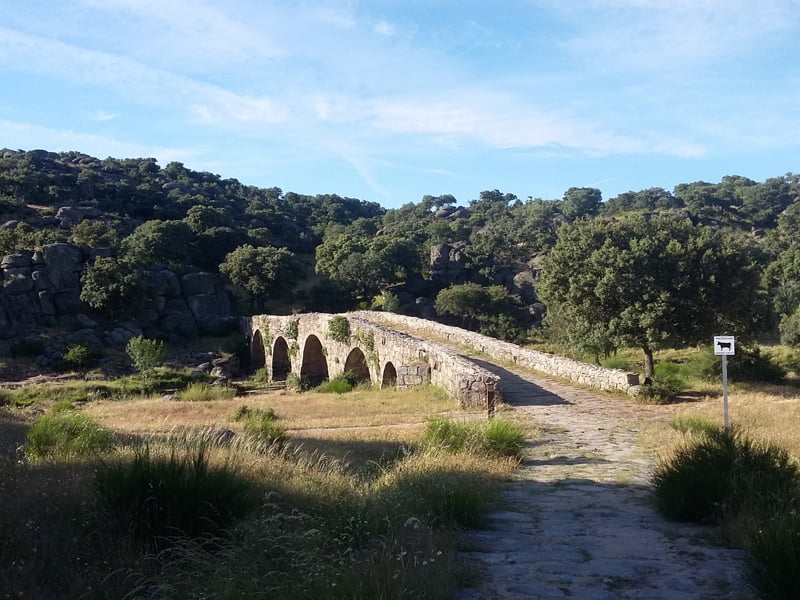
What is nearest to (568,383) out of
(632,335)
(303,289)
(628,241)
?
(632,335)

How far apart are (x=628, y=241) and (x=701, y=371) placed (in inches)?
177

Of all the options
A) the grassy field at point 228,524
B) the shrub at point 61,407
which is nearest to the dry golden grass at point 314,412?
the shrub at point 61,407

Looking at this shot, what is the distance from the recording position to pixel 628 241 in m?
17.7

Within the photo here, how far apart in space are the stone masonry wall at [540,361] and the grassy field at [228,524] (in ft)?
26.6

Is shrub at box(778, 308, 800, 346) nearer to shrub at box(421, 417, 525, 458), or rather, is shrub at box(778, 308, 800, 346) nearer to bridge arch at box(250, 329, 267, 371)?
shrub at box(421, 417, 525, 458)

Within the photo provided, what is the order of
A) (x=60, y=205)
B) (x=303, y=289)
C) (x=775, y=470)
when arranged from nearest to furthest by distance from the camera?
1. (x=775, y=470)
2. (x=303, y=289)
3. (x=60, y=205)

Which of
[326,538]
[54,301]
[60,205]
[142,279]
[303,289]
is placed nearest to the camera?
[326,538]

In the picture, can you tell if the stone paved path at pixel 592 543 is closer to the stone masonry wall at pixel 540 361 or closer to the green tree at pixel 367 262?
the stone masonry wall at pixel 540 361

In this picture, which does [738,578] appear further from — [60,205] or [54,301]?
[60,205]

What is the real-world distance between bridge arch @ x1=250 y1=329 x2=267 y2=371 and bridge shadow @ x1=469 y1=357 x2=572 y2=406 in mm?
26924

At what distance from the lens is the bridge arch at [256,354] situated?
42656mm

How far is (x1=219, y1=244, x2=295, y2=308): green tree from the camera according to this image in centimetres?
5638

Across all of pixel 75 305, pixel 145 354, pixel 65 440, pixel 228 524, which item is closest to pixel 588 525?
pixel 228 524

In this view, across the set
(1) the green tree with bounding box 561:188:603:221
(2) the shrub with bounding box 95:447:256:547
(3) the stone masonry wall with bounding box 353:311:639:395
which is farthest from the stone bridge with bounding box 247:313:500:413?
(1) the green tree with bounding box 561:188:603:221
